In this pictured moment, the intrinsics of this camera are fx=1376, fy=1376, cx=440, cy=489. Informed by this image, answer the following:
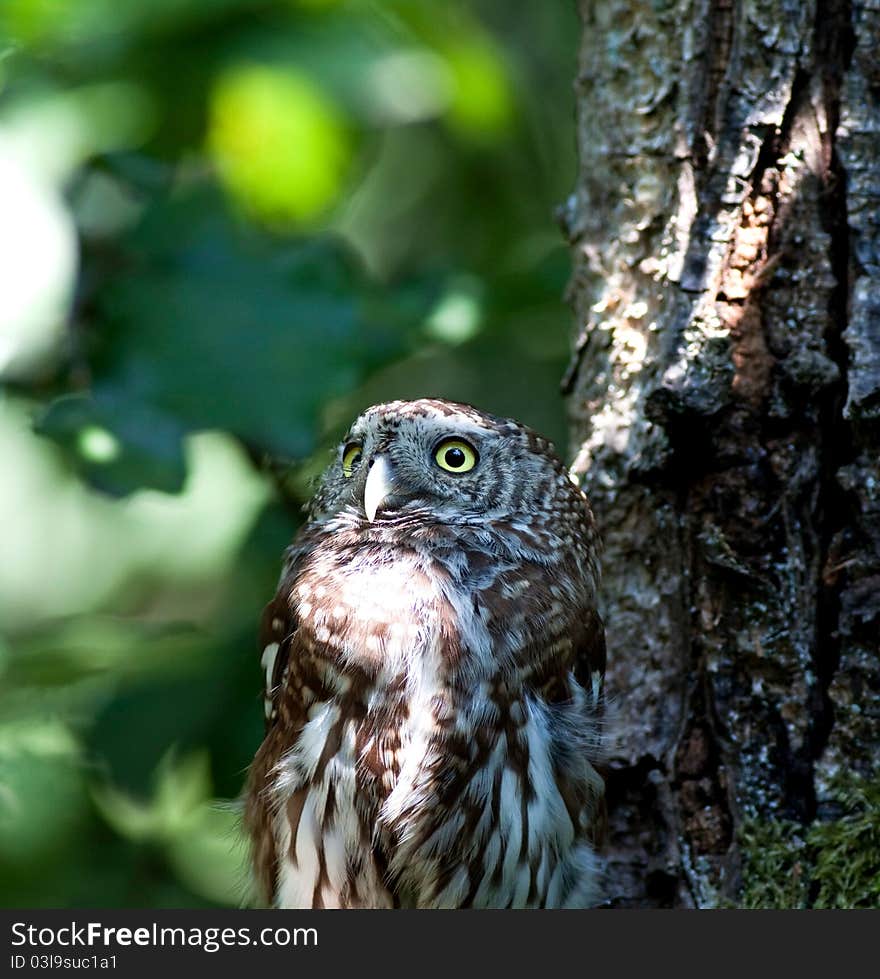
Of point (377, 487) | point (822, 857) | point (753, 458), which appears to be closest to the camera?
point (822, 857)

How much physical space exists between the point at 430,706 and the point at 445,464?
1.89 feet

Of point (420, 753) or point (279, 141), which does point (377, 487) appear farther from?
point (279, 141)

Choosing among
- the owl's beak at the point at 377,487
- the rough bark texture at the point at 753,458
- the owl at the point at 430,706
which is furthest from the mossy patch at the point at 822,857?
the owl's beak at the point at 377,487

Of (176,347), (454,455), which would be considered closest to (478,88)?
(454,455)

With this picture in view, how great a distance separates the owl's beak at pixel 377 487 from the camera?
2787mm

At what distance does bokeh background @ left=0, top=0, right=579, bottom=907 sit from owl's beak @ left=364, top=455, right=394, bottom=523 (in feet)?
0.45

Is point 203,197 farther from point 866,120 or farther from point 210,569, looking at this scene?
point 866,120

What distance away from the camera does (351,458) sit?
2963 mm

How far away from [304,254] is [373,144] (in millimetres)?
586

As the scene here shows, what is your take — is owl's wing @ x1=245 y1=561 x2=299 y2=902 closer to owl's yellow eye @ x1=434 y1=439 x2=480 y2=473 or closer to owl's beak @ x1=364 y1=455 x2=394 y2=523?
owl's beak @ x1=364 y1=455 x2=394 y2=523

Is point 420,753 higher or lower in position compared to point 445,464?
lower

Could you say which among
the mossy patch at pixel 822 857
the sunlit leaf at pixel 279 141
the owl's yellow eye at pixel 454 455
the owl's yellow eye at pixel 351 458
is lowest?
the mossy patch at pixel 822 857

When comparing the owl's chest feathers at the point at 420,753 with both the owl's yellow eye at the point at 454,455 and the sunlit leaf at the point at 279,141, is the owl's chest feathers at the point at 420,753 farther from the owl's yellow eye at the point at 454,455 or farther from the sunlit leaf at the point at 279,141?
the sunlit leaf at the point at 279,141

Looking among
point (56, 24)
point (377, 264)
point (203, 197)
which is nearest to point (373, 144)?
point (203, 197)
